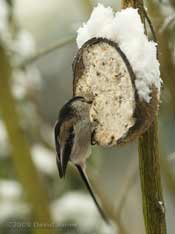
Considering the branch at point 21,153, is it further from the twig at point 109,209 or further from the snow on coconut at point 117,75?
the snow on coconut at point 117,75

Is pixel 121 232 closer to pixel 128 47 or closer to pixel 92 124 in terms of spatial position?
pixel 92 124

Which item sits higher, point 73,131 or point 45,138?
point 45,138

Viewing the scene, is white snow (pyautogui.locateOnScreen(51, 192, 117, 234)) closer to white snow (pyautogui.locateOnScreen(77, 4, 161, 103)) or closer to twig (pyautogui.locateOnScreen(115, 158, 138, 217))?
twig (pyautogui.locateOnScreen(115, 158, 138, 217))

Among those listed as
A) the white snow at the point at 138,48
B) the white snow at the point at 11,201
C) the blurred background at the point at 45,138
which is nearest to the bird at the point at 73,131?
the white snow at the point at 138,48

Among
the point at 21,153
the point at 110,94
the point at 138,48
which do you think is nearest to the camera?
the point at 138,48

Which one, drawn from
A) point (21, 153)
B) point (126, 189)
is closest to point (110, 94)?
point (126, 189)

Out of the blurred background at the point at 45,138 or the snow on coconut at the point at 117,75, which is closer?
the snow on coconut at the point at 117,75

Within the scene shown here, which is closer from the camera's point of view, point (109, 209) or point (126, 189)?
point (126, 189)

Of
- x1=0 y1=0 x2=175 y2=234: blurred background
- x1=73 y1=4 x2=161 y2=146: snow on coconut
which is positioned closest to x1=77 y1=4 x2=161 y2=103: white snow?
x1=73 y1=4 x2=161 y2=146: snow on coconut

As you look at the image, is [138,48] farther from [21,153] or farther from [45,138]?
[45,138]
